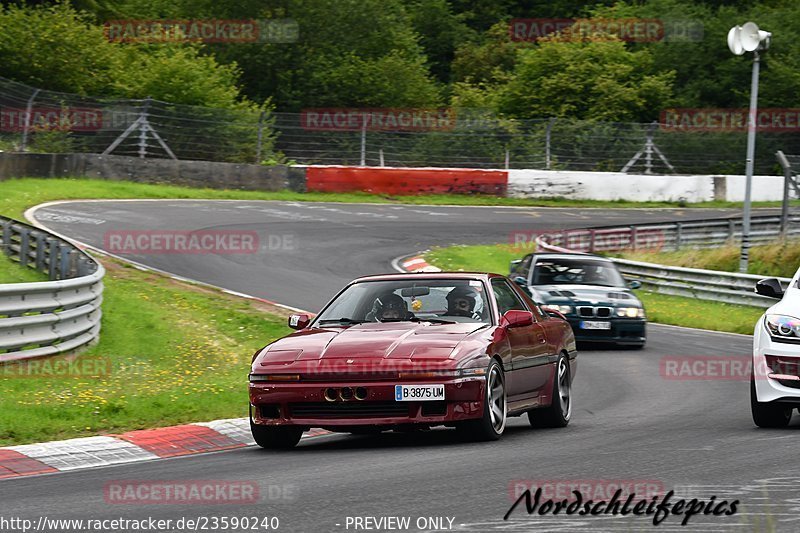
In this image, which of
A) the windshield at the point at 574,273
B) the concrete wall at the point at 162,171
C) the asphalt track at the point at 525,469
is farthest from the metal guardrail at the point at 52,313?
the concrete wall at the point at 162,171

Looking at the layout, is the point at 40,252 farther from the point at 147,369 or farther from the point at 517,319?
the point at 517,319

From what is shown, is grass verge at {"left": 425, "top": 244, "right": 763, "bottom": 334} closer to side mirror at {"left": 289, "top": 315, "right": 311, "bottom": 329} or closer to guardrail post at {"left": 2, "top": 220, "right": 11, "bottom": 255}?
guardrail post at {"left": 2, "top": 220, "right": 11, "bottom": 255}

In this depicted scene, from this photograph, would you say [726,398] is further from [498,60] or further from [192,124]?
[498,60]

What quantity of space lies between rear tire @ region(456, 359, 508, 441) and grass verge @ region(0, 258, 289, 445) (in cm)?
269

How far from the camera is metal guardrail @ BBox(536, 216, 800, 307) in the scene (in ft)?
89.4

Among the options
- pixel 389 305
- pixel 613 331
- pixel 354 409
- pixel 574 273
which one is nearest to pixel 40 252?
pixel 574 273

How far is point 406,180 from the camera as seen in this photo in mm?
40469

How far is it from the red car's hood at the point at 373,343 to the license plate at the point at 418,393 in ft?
0.74

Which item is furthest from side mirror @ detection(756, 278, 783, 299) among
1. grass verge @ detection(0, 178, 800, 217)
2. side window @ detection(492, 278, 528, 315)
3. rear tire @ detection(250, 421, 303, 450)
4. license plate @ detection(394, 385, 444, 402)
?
grass verge @ detection(0, 178, 800, 217)

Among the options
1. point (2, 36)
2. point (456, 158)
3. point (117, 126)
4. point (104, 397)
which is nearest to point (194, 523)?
point (104, 397)

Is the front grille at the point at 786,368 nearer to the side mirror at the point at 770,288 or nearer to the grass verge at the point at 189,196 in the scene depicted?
the side mirror at the point at 770,288

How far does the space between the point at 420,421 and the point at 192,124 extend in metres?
30.7

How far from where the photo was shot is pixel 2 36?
141 feet

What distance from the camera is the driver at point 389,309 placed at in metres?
10.8
